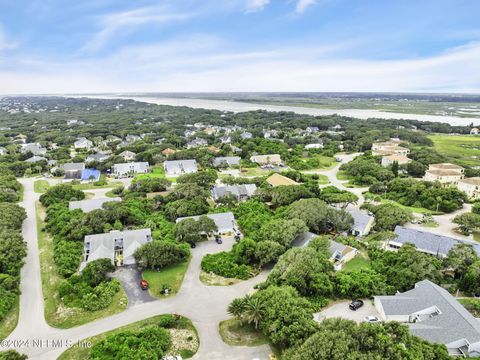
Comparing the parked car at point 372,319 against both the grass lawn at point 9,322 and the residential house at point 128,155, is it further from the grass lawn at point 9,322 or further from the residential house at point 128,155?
the residential house at point 128,155

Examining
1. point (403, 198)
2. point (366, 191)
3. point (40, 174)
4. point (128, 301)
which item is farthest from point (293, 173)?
point (40, 174)

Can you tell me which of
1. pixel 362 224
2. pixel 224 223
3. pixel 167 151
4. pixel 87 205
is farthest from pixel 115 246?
pixel 167 151

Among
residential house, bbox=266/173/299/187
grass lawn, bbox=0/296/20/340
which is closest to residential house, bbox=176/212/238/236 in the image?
residential house, bbox=266/173/299/187

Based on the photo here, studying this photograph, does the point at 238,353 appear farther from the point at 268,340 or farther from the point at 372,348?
the point at 372,348

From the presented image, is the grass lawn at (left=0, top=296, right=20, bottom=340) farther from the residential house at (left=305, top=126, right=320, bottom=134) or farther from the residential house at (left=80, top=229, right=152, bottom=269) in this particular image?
the residential house at (left=305, top=126, right=320, bottom=134)

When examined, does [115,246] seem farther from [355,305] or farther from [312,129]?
[312,129]

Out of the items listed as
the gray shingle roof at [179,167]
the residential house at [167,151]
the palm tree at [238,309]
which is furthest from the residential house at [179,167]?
the palm tree at [238,309]
